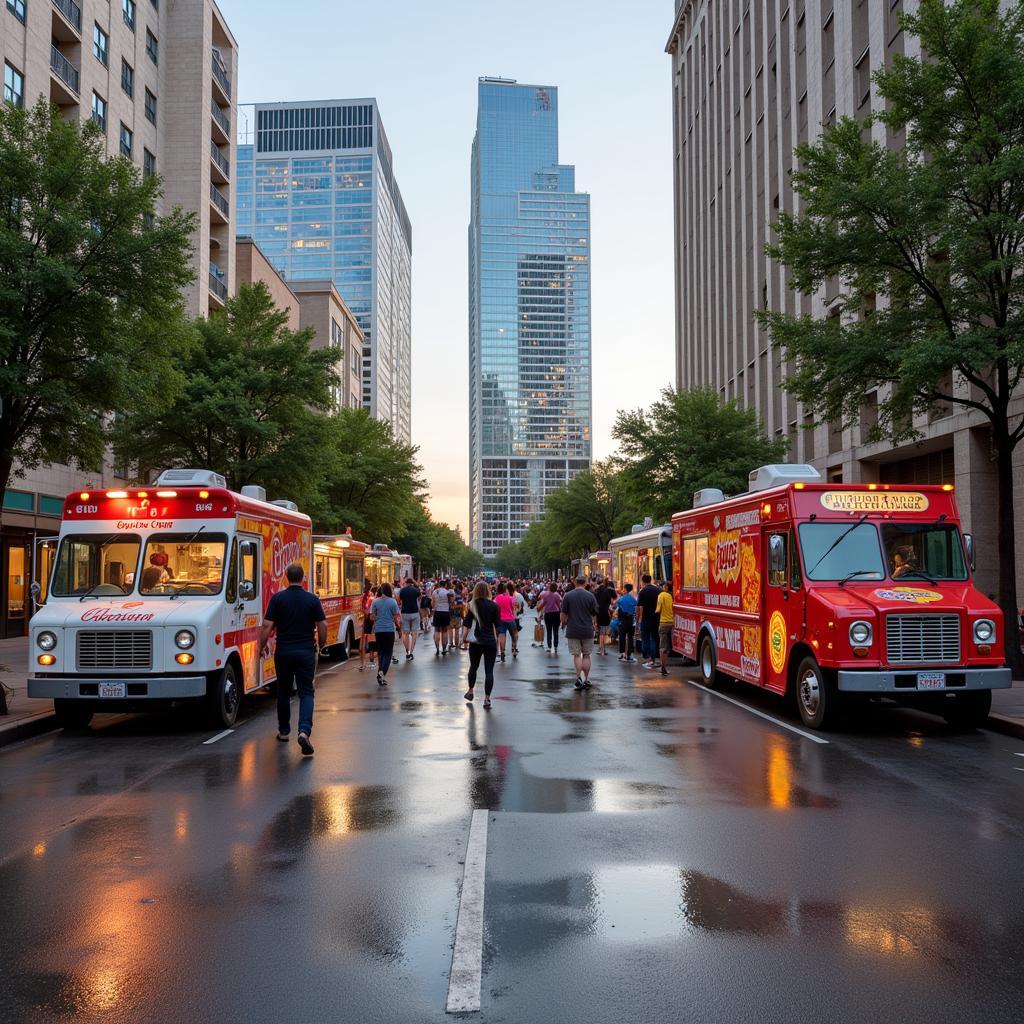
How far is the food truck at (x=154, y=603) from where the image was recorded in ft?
35.1

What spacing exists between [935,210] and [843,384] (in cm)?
313

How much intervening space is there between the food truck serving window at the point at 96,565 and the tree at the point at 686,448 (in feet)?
84.6

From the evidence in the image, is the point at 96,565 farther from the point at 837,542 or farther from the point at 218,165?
the point at 218,165

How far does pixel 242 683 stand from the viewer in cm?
1216

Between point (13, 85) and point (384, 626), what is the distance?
75.8 feet

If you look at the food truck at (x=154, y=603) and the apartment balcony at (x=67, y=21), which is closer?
the food truck at (x=154, y=603)

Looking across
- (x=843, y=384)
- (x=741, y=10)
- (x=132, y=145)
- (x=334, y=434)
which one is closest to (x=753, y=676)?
(x=843, y=384)

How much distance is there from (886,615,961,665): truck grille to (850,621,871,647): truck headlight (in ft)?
0.76

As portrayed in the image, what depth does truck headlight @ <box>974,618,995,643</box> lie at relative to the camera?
10.7 metres

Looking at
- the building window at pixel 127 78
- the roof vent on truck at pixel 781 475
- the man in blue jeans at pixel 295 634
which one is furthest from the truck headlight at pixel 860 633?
the building window at pixel 127 78

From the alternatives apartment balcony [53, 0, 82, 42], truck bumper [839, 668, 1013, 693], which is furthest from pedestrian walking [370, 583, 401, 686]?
apartment balcony [53, 0, 82, 42]

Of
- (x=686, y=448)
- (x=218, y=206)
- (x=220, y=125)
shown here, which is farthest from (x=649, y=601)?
(x=220, y=125)

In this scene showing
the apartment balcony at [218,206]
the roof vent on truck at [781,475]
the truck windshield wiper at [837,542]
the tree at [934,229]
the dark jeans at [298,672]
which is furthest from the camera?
the apartment balcony at [218,206]

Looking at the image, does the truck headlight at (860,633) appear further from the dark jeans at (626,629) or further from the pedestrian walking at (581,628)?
the dark jeans at (626,629)
